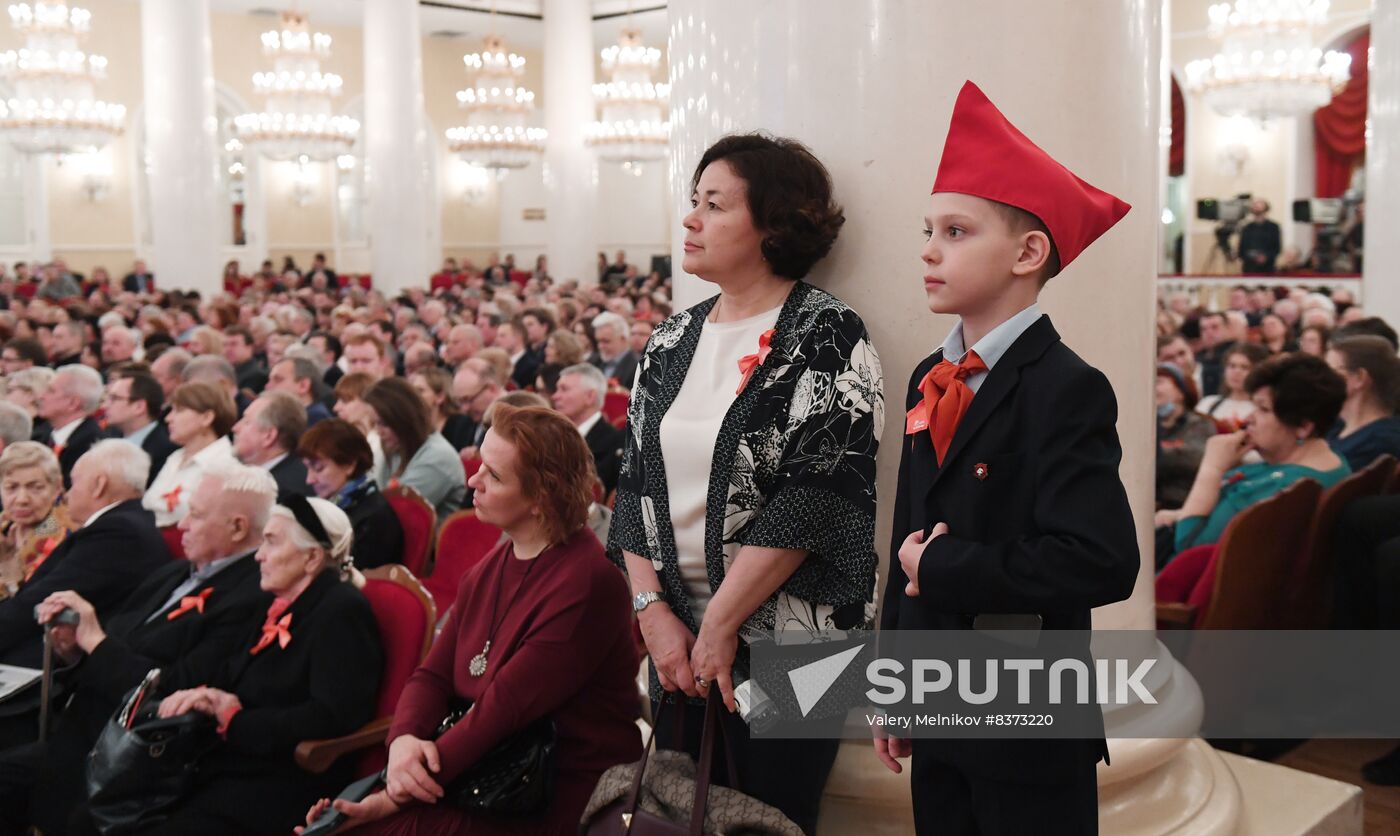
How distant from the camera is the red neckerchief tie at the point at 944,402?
5.00ft

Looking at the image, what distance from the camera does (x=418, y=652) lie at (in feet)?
9.43

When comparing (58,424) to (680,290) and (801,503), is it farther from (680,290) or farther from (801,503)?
(801,503)

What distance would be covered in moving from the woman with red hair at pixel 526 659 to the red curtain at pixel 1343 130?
20610 mm

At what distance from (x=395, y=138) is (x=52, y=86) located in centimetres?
406

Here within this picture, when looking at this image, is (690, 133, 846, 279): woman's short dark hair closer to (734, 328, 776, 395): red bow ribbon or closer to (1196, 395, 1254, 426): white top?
(734, 328, 776, 395): red bow ribbon

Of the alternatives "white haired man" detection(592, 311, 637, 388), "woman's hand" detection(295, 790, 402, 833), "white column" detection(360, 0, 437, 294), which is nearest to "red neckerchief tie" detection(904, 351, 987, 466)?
"woman's hand" detection(295, 790, 402, 833)

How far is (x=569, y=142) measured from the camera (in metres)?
20.4

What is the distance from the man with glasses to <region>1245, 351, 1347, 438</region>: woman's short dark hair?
445 centimetres

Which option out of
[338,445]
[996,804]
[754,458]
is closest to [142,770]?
[754,458]

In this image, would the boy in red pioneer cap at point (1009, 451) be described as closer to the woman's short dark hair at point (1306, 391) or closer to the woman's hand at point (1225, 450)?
the woman's short dark hair at point (1306, 391)

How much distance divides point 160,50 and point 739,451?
14.6m

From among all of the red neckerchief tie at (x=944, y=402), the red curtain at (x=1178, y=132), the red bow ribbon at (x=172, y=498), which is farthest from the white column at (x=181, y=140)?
the red curtain at (x=1178, y=132)

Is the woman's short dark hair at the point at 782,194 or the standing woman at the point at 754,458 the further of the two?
the woman's short dark hair at the point at 782,194

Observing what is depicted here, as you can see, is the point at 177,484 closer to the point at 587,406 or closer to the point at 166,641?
the point at 587,406
